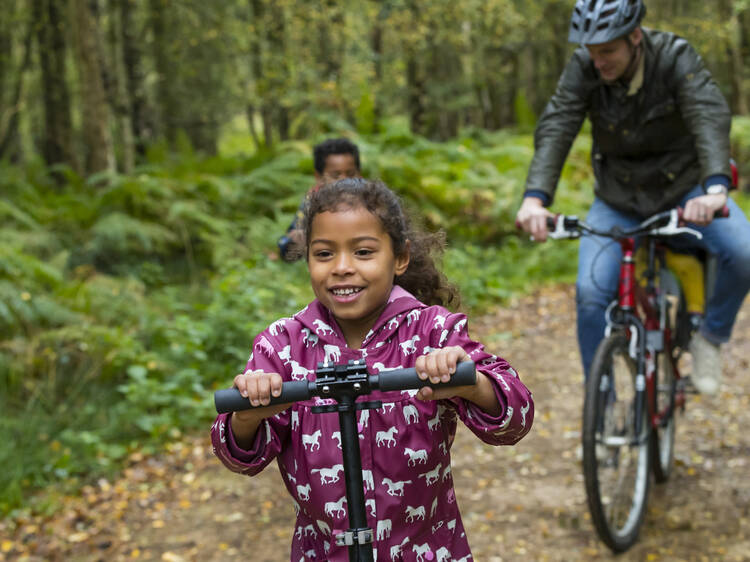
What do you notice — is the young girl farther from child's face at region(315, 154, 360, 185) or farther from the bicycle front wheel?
child's face at region(315, 154, 360, 185)

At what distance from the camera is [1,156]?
16.3m

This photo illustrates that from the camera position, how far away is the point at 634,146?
13.9ft

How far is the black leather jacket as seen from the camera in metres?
4.03

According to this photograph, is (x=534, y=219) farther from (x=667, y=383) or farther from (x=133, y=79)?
(x=133, y=79)

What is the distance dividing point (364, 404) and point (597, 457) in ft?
8.20

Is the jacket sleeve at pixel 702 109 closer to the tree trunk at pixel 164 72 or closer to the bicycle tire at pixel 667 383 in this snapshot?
the bicycle tire at pixel 667 383

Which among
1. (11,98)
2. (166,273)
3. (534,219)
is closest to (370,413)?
(534,219)

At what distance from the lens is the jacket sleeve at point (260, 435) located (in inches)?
80.0

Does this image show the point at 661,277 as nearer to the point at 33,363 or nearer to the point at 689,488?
the point at 689,488

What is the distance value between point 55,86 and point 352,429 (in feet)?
51.8

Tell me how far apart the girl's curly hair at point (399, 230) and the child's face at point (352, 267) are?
38 mm

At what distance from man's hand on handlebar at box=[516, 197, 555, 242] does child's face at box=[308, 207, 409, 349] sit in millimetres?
1955

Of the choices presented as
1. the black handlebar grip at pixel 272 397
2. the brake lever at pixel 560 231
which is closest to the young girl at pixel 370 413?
the black handlebar grip at pixel 272 397

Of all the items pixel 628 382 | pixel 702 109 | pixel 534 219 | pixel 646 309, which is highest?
pixel 702 109
